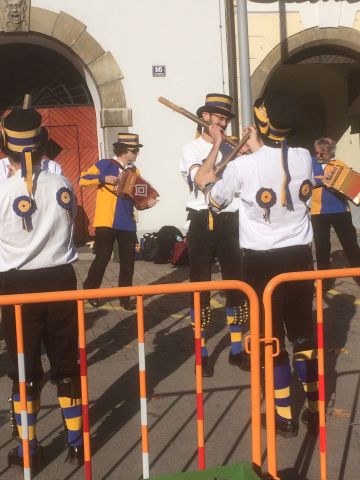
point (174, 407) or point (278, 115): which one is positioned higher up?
point (278, 115)

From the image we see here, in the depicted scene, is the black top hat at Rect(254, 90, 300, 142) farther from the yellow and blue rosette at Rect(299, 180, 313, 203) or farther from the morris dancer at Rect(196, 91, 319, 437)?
the yellow and blue rosette at Rect(299, 180, 313, 203)

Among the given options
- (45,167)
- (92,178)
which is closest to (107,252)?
(92,178)

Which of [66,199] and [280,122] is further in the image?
[280,122]

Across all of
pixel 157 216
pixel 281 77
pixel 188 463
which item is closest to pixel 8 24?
pixel 157 216

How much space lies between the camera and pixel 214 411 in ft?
15.3

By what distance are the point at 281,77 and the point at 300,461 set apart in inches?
586

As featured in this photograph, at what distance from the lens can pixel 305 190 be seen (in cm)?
434

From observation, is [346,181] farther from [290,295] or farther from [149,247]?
[149,247]

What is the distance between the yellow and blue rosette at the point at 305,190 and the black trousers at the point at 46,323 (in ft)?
4.81

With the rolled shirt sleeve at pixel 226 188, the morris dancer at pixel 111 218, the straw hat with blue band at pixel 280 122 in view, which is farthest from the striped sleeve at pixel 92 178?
the straw hat with blue band at pixel 280 122

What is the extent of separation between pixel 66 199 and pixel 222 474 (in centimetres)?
175

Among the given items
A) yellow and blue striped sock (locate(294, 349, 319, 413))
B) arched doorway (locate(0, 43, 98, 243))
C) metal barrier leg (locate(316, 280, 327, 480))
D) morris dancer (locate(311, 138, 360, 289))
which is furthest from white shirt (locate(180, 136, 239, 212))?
arched doorway (locate(0, 43, 98, 243))

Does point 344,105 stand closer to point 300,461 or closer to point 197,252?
point 197,252

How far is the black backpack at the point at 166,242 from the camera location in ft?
37.6
